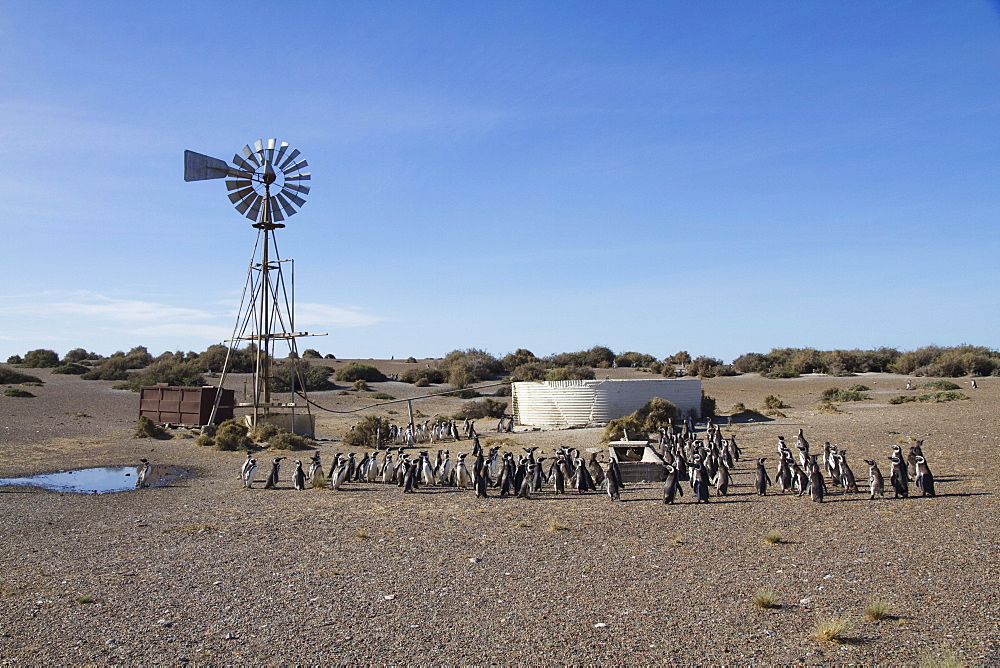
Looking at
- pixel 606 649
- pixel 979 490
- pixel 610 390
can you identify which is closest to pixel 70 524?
pixel 606 649

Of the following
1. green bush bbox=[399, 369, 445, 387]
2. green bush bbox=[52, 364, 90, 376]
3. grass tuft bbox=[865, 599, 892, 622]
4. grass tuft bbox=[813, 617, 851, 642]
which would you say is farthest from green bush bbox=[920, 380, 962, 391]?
green bush bbox=[52, 364, 90, 376]

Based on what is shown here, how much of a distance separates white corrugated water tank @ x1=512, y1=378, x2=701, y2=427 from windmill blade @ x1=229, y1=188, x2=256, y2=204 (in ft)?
39.6

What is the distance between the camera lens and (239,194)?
87.9 feet

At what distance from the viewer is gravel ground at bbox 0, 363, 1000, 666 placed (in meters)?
6.41

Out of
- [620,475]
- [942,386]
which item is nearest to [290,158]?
[620,475]

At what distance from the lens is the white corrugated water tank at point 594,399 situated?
2669 cm

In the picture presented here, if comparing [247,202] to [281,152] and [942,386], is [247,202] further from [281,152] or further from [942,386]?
[942,386]

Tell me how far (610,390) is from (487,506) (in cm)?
1404

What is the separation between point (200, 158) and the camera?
2555cm

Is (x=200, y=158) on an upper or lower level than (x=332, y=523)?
upper

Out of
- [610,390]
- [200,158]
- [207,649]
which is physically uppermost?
[200,158]

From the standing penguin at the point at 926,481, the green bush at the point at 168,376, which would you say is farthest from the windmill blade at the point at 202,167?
the standing penguin at the point at 926,481

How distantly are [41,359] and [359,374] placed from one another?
25.7 metres

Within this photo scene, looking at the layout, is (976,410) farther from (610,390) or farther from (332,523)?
(332,523)
